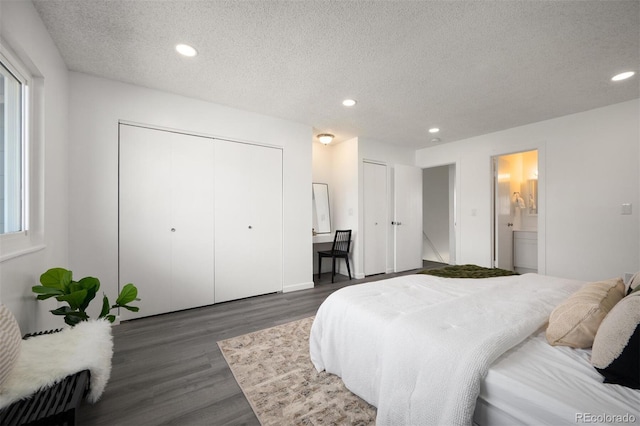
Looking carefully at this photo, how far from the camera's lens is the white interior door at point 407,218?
5098 mm

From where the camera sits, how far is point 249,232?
140 inches

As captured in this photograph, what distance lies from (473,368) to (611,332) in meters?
0.52

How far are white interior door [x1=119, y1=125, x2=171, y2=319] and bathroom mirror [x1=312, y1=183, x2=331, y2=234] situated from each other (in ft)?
8.32

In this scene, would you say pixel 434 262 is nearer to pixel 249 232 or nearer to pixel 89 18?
pixel 249 232

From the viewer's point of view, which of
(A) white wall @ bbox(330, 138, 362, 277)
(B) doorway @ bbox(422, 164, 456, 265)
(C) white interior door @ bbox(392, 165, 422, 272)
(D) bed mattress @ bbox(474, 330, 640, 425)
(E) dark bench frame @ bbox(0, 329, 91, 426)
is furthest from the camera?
(B) doorway @ bbox(422, 164, 456, 265)

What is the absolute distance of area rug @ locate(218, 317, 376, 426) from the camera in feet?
4.79

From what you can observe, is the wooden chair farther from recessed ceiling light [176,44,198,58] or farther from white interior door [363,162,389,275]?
recessed ceiling light [176,44,198,58]

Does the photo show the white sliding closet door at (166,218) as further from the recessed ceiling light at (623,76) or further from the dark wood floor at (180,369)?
the recessed ceiling light at (623,76)

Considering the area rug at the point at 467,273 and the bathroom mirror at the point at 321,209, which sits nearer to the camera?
the area rug at the point at 467,273

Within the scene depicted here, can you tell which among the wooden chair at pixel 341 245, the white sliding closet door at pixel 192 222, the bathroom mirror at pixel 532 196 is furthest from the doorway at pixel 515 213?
the white sliding closet door at pixel 192 222

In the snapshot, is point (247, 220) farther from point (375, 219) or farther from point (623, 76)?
point (623, 76)

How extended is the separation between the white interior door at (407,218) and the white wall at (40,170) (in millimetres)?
4640

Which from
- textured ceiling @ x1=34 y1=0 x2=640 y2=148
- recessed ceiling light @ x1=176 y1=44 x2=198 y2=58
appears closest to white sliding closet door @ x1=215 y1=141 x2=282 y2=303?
textured ceiling @ x1=34 y1=0 x2=640 y2=148

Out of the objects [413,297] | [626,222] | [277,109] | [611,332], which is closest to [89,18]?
[277,109]
